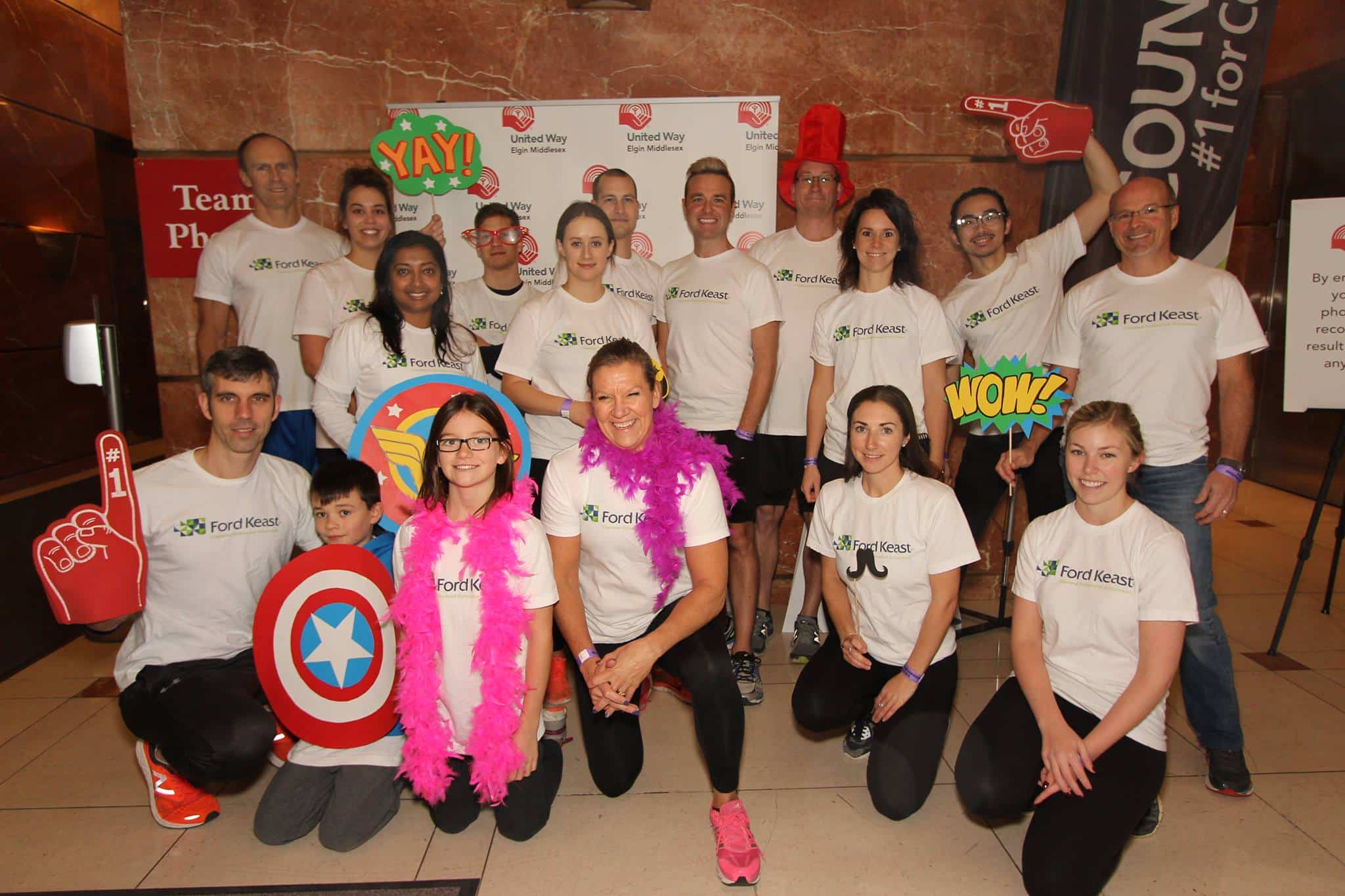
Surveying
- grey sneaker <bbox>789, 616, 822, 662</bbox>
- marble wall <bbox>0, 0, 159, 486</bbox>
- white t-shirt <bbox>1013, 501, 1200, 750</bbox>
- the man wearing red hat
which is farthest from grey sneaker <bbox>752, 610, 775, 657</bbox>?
marble wall <bbox>0, 0, 159, 486</bbox>

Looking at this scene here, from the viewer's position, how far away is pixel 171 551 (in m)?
2.26

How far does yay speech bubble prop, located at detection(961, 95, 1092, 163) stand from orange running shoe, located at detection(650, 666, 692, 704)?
247cm

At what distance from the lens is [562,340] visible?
276 cm

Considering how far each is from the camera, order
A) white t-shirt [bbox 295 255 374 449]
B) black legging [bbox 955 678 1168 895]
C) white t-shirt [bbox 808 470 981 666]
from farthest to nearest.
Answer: white t-shirt [bbox 295 255 374 449], white t-shirt [bbox 808 470 981 666], black legging [bbox 955 678 1168 895]

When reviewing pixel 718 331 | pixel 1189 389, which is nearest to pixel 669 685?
pixel 718 331

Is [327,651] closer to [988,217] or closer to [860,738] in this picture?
[860,738]

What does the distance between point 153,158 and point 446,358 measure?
2017 millimetres

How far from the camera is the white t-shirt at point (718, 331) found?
9.89ft

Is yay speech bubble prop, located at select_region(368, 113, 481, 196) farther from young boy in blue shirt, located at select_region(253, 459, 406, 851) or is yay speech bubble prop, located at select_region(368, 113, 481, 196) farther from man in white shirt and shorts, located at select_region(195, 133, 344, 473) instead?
young boy in blue shirt, located at select_region(253, 459, 406, 851)

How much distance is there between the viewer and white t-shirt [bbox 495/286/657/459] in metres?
2.76

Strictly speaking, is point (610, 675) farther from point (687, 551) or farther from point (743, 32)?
point (743, 32)

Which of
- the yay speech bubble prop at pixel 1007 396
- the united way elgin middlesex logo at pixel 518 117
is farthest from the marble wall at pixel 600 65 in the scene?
the yay speech bubble prop at pixel 1007 396

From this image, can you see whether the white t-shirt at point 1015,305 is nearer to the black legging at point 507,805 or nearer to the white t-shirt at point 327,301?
the black legging at point 507,805

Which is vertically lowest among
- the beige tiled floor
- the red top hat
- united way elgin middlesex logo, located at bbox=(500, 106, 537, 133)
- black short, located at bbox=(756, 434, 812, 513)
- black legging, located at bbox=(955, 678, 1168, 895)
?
the beige tiled floor
